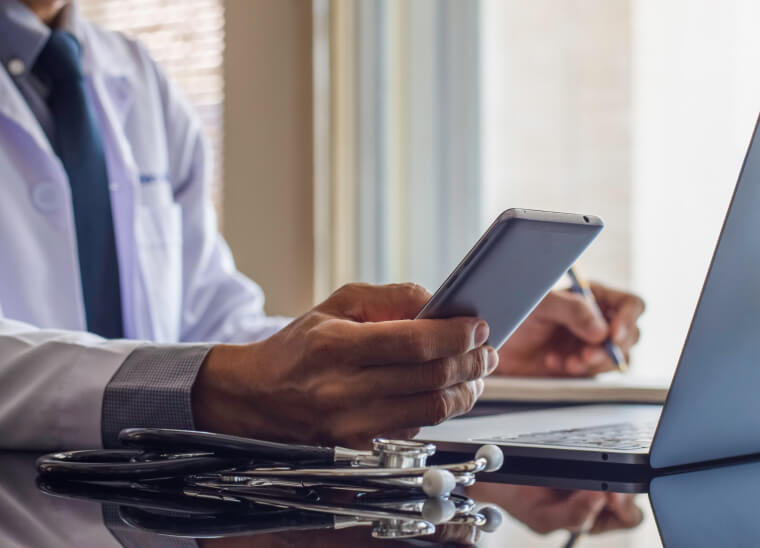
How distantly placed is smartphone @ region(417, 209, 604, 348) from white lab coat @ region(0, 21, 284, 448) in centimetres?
36

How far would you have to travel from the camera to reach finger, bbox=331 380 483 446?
52 cm

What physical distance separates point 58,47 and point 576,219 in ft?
3.12

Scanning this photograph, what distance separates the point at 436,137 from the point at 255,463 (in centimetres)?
150

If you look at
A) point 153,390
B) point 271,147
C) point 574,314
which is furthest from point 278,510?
point 271,147

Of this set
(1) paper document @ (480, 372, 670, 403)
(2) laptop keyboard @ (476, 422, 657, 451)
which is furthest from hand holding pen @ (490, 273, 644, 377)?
(2) laptop keyboard @ (476, 422, 657, 451)

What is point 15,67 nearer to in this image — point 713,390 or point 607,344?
point 607,344

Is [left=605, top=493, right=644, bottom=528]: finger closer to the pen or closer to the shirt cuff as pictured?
the shirt cuff

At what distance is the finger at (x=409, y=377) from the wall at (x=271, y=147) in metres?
1.39

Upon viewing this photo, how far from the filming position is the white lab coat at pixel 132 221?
41.3 inches

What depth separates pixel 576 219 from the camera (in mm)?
449

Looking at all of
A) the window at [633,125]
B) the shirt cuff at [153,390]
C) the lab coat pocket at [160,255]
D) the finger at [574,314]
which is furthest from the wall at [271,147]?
the shirt cuff at [153,390]

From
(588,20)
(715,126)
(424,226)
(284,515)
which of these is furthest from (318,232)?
(284,515)

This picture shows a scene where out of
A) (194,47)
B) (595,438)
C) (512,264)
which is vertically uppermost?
(194,47)

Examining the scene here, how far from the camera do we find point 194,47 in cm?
211
